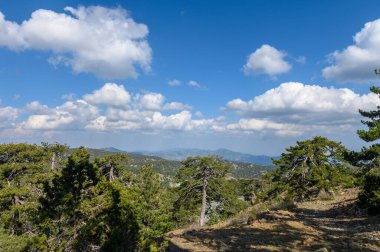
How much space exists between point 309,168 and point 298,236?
68.5ft

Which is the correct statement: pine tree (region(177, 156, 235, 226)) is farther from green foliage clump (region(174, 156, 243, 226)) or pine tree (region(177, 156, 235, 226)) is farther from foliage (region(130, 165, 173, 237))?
foliage (region(130, 165, 173, 237))

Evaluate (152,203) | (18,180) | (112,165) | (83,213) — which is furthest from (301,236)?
(18,180)

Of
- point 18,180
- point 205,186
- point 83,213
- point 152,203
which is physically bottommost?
point 18,180

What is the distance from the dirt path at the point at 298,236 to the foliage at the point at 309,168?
455 inches

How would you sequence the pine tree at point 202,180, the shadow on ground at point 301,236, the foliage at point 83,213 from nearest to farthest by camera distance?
the shadow on ground at point 301,236 → the foliage at point 83,213 → the pine tree at point 202,180

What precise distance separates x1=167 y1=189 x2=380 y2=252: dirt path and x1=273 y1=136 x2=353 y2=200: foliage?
11.5 meters

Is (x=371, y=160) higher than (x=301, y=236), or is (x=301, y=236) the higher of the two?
(x=371, y=160)

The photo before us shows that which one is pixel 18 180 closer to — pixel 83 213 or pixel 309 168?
pixel 83 213

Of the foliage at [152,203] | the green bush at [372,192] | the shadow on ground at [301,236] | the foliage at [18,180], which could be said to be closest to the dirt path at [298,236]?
the shadow on ground at [301,236]

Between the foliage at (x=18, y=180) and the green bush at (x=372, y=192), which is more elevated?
the green bush at (x=372, y=192)

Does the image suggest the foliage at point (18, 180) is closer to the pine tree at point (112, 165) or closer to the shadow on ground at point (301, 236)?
the pine tree at point (112, 165)

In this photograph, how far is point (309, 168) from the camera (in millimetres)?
33688

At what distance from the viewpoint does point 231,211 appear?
3734cm

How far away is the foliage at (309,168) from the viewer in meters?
32.0
